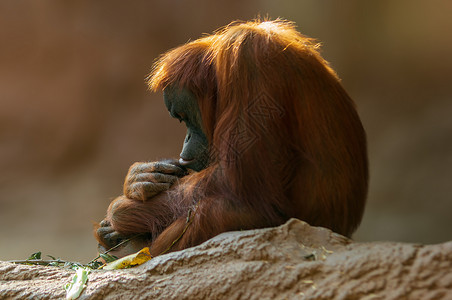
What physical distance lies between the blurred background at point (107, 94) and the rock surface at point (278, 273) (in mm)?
1828

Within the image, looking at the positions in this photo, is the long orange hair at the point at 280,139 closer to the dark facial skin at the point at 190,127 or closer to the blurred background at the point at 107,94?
the dark facial skin at the point at 190,127

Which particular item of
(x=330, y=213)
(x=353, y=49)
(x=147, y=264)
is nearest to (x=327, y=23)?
(x=353, y=49)

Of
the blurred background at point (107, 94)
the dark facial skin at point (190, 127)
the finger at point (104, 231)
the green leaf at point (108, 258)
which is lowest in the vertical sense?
the green leaf at point (108, 258)

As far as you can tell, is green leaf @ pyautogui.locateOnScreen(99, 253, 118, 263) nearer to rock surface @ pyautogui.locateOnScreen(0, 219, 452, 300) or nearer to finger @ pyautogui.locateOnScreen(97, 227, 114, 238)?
finger @ pyautogui.locateOnScreen(97, 227, 114, 238)

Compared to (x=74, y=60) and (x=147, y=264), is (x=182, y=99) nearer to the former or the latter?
(x=147, y=264)

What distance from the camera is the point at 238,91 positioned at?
62.2 inches

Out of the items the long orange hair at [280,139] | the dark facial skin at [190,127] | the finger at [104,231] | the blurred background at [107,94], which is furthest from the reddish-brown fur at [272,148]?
the blurred background at [107,94]

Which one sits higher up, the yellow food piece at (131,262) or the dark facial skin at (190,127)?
the dark facial skin at (190,127)

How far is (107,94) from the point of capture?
13.3 feet

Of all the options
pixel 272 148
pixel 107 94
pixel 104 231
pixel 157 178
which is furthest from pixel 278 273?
pixel 107 94

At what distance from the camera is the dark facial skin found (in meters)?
1.83

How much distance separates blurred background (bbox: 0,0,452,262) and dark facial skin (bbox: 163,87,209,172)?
1521 mm

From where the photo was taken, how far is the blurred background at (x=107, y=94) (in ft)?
10.1

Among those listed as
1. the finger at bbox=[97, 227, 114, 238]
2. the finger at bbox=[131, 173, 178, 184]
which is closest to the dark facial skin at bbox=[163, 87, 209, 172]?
the finger at bbox=[131, 173, 178, 184]
